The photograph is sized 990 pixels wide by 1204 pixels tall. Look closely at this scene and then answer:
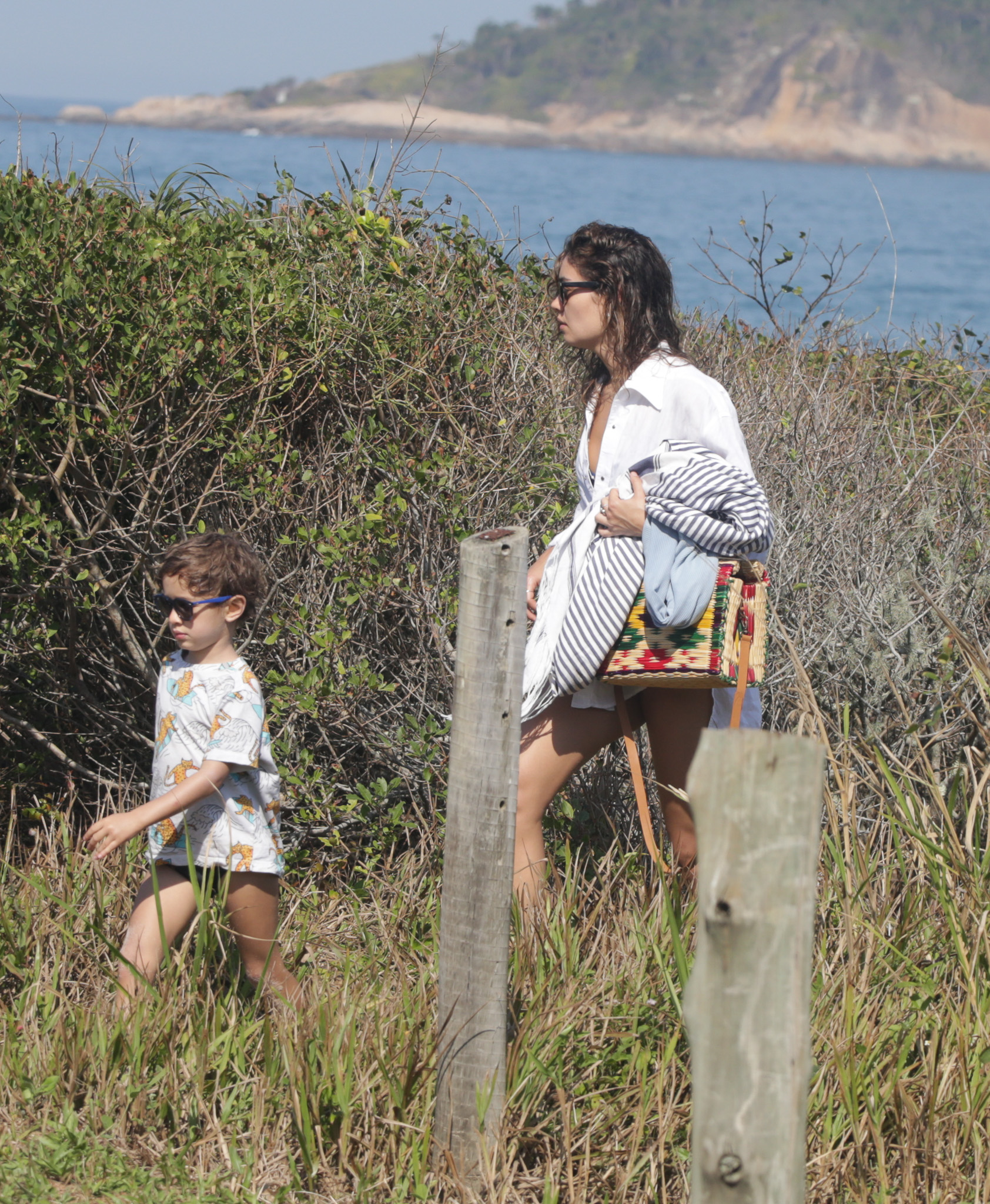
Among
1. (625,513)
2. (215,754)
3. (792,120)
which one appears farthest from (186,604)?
(792,120)

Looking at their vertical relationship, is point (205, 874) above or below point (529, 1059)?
above

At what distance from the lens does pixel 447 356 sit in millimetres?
4066

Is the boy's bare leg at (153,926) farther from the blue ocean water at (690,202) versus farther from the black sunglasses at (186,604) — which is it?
the blue ocean water at (690,202)

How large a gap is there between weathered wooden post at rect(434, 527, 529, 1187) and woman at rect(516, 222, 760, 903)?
661 mm

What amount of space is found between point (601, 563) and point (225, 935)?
4.30ft

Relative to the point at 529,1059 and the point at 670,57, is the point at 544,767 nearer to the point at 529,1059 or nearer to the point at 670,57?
the point at 529,1059

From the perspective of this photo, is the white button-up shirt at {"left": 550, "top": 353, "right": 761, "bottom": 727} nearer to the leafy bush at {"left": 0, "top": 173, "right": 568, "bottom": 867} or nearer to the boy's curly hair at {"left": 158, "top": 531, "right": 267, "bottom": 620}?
the boy's curly hair at {"left": 158, "top": 531, "right": 267, "bottom": 620}

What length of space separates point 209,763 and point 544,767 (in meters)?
0.77

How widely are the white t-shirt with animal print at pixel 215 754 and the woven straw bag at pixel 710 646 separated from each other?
798 millimetres

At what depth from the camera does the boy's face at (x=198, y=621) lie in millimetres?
2801

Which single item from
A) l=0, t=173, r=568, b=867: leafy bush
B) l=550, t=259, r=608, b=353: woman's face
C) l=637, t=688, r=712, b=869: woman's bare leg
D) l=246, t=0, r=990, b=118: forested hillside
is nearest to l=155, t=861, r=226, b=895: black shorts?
l=0, t=173, r=568, b=867: leafy bush

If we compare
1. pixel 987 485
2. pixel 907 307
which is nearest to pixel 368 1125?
pixel 987 485

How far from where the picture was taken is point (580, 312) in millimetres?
2986

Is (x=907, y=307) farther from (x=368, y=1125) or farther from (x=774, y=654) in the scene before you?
(x=368, y=1125)
